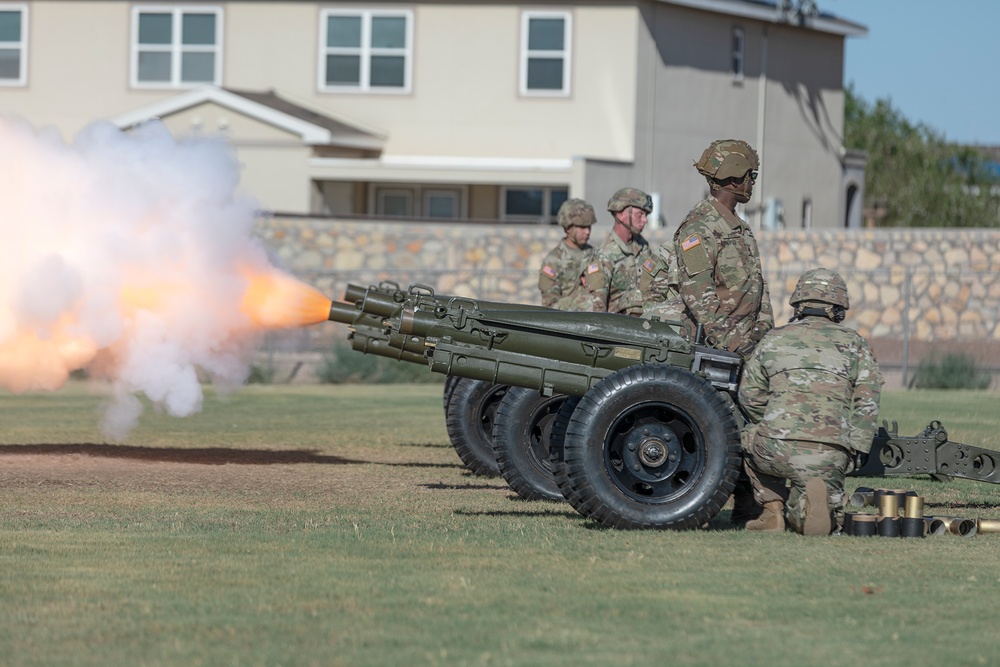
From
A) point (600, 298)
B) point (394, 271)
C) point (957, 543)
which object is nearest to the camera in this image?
point (957, 543)

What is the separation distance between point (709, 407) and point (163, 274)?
17.3 ft

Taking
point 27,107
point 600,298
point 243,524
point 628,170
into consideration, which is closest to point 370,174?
point 628,170

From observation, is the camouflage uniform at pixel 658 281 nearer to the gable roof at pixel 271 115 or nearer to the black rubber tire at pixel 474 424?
the black rubber tire at pixel 474 424

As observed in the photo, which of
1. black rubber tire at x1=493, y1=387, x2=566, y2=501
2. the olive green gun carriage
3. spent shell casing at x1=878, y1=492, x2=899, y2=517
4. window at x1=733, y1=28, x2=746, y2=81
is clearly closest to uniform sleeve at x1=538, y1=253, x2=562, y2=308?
the olive green gun carriage

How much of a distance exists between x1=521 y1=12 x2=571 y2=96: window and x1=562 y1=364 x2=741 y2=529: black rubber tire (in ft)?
88.8

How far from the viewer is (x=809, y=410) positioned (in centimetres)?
1027

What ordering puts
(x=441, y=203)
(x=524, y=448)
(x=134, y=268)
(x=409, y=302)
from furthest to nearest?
(x=441, y=203) → (x=134, y=268) → (x=524, y=448) → (x=409, y=302)

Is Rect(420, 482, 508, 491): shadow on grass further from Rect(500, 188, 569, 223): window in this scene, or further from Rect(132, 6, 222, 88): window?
Rect(132, 6, 222, 88): window

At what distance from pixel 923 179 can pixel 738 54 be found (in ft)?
47.6

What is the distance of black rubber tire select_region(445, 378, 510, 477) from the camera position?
13.9 m

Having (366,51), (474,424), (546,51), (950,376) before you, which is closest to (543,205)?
(546,51)

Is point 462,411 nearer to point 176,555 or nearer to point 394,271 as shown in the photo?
point 176,555

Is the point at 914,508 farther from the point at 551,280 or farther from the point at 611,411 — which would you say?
the point at 551,280

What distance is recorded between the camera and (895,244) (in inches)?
1253
